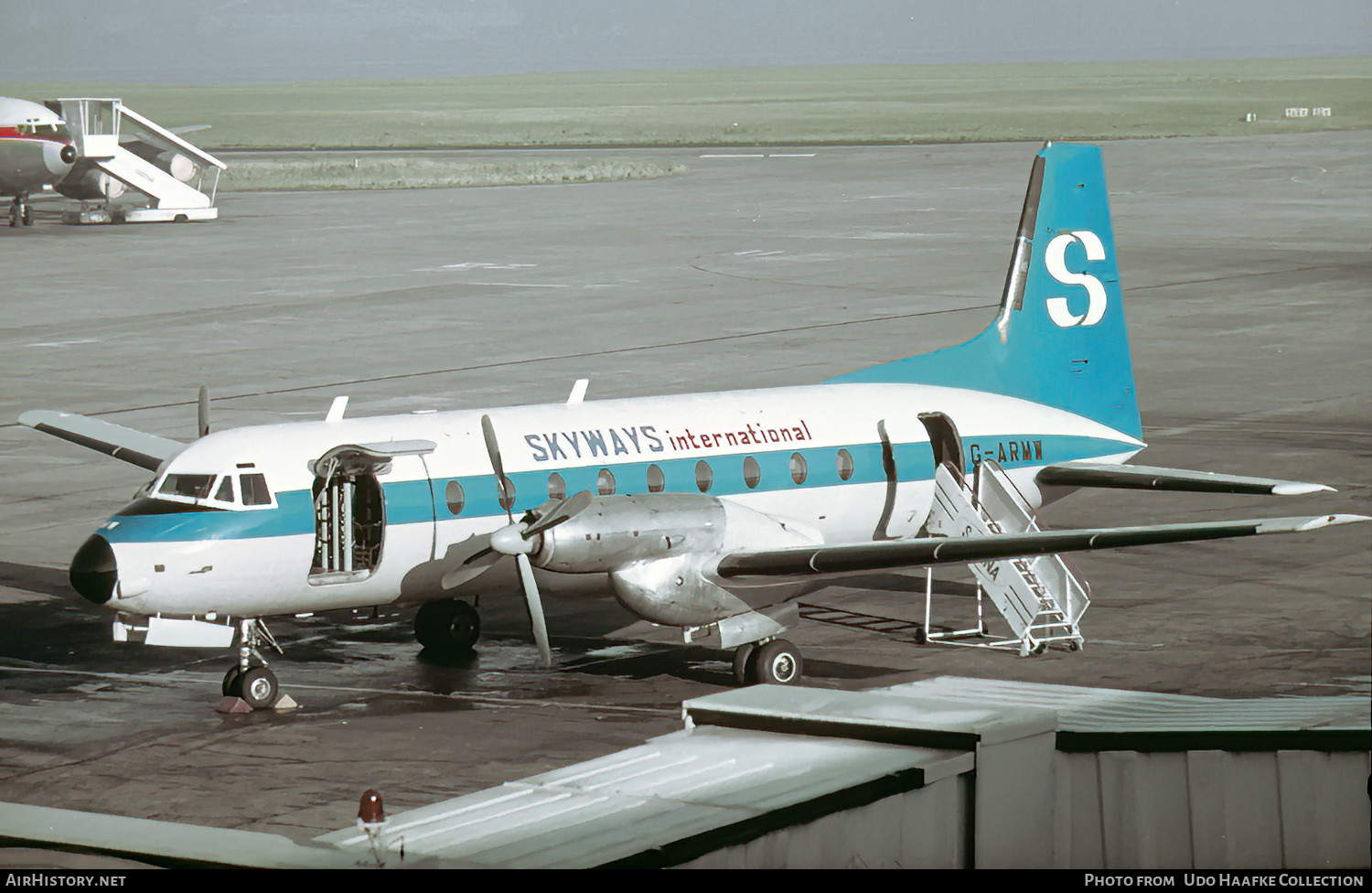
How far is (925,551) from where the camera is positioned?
66.7ft

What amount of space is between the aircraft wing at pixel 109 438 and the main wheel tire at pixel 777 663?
8.77m

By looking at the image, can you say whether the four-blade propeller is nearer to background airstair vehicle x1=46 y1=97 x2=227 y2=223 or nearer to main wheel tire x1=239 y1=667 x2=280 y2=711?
main wheel tire x1=239 y1=667 x2=280 y2=711

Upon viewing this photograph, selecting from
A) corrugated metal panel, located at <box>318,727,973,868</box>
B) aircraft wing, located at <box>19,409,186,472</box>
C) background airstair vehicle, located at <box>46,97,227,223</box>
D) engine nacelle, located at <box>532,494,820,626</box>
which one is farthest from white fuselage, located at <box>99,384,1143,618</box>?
background airstair vehicle, located at <box>46,97,227,223</box>

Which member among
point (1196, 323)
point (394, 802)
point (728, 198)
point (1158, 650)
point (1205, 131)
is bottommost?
point (394, 802)

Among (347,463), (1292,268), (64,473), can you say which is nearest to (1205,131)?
(1292,268)

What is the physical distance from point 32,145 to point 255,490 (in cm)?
6706

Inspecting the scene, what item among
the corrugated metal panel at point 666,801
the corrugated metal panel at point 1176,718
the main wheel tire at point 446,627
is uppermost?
the main wheel tire at point 446,627

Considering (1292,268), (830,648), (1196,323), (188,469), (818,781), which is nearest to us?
(818,781)

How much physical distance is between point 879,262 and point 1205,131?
99983 mm

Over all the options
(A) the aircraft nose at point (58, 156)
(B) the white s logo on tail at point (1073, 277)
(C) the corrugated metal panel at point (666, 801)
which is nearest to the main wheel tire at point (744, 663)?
(B) the white s logo on tail at point (1073, 277)

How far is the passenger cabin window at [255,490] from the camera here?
813 inches

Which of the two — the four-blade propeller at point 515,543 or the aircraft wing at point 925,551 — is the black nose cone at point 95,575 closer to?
the four-blade propeller at point 515,543

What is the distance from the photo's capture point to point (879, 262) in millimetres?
68375

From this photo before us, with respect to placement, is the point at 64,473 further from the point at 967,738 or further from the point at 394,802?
the point at 967,738
